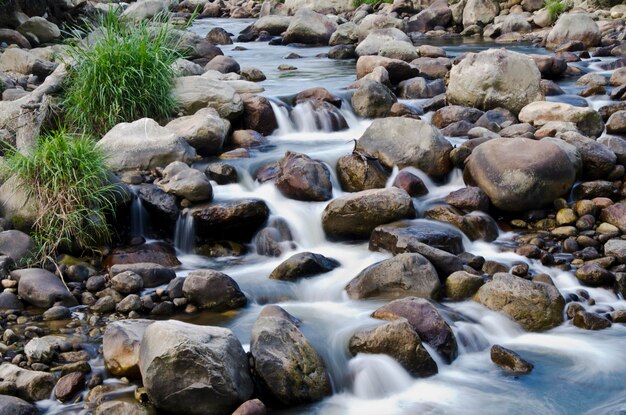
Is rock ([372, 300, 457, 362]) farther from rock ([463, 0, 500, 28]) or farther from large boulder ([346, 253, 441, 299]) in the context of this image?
rock ([463, 0, 500, 28])

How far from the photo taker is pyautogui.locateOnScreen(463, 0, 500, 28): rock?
790 inches

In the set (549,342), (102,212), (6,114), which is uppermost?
(6,114)

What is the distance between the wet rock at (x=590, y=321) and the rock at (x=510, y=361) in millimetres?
677

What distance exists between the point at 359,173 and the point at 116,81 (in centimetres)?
292

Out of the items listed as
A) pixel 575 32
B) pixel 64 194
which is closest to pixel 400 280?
pixel 64 194

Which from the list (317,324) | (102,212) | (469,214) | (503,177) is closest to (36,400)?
(317,324)

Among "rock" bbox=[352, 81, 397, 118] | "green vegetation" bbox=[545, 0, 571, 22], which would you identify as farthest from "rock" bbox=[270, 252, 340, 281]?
"green vegetation" bbox=[545, 0, 571, 22]

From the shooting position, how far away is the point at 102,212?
662cm

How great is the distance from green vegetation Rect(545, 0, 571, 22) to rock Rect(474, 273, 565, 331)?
49.7 ft

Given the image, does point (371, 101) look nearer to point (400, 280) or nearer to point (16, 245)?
point (400, 280)

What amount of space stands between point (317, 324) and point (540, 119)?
5.07 metres

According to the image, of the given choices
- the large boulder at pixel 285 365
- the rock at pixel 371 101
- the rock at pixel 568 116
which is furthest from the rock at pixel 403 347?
the rock at pixel 371 101

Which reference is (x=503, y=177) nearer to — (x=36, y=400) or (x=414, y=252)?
(x=414, y=252)

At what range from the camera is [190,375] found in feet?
13.7
